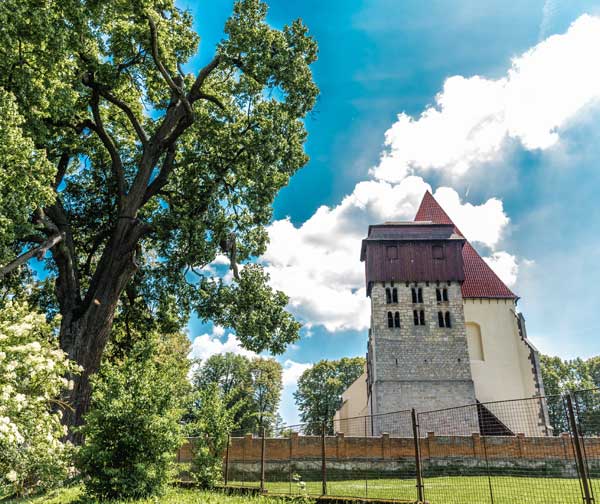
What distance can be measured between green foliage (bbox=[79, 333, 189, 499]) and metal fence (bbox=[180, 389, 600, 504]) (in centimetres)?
249

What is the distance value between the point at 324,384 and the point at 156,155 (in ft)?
172

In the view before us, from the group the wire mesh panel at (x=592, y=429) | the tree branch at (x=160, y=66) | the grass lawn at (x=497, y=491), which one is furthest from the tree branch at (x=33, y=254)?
A: the wire mesh panel at (x=592, y=429)

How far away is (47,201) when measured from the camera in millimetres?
11344

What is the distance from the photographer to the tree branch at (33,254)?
1122 cm

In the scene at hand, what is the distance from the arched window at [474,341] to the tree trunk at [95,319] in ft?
102

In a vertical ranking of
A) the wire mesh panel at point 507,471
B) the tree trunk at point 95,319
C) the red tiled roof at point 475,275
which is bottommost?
the wire mesh panel at point 507,471

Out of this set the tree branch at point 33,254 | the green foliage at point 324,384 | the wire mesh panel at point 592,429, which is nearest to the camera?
the wire mesh panel at point 592,429

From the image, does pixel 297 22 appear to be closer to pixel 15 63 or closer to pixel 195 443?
pixel 15 63

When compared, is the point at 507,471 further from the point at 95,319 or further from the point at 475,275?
the point at 475,275

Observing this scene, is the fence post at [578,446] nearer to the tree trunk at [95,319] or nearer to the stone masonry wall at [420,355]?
the tree trunk at [95,319]

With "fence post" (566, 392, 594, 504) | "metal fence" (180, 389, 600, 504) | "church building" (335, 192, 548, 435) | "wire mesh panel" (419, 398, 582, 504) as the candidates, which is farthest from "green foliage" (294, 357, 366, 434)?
"fence post" (566, 392, 594, 504)

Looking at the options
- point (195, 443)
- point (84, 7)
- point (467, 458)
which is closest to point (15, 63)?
point (84, 7)

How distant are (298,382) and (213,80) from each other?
5255cm

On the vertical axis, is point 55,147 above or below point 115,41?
below
